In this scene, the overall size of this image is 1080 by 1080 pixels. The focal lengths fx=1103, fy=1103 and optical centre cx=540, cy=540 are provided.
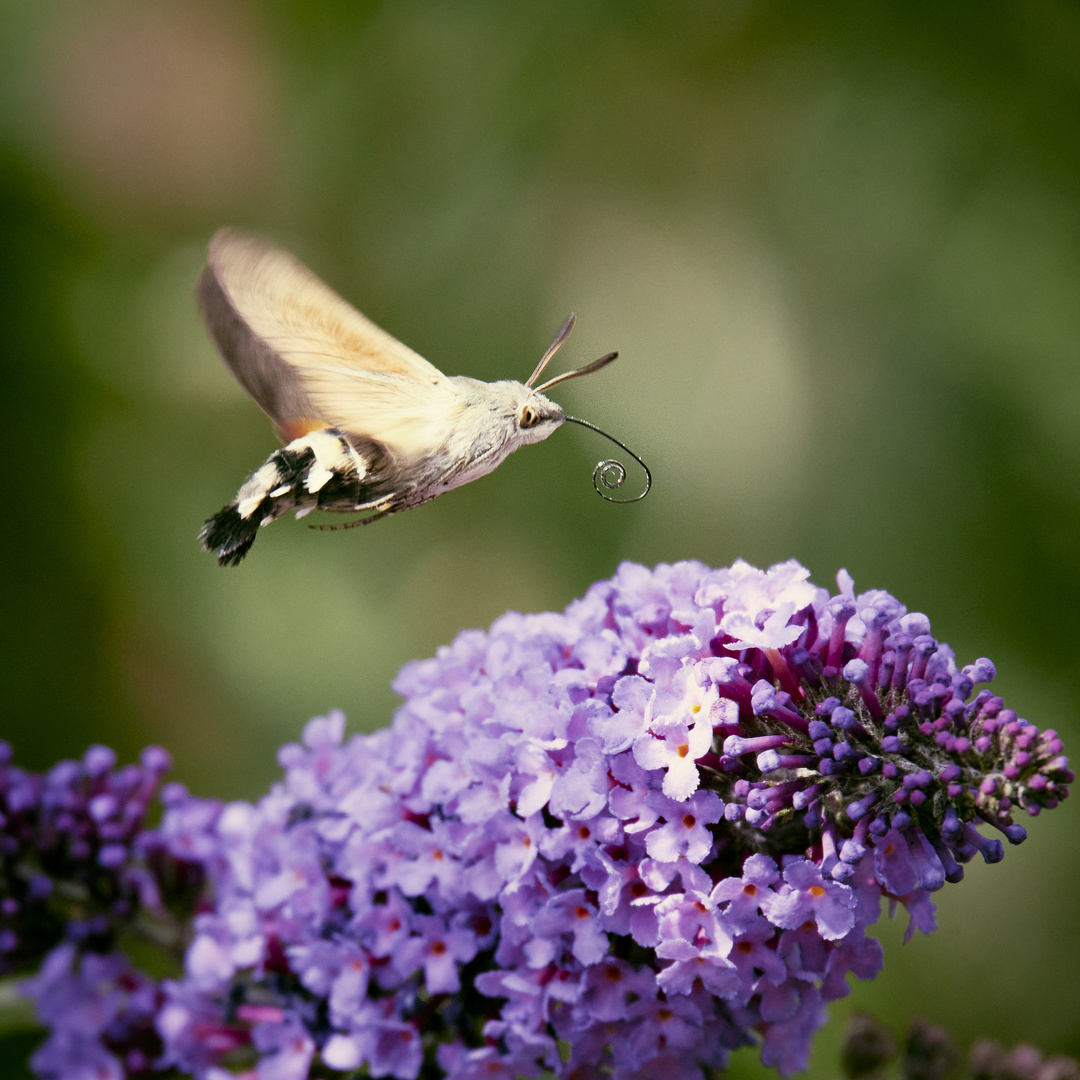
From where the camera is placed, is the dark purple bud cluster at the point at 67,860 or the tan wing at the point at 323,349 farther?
the dark purple bud cluster at the point at 67,860

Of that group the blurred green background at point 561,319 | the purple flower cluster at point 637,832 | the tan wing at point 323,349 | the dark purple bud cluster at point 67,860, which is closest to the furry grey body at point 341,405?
the tan wing at point 323,349

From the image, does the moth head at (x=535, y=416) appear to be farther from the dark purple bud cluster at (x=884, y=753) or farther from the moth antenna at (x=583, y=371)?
the dark purple bud cluster at (x=884, y=753)

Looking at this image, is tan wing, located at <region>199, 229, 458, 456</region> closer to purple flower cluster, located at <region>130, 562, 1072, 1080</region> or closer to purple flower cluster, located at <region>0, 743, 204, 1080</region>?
purple flower cluster, located at <region>130, 562, 1072, 1080</region>

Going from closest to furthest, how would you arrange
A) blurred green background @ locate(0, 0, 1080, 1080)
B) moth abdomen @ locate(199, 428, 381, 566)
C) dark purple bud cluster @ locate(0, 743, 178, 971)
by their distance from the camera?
moth abdomen @ locate(199, 428, 381, 566) < dark purple bud cluster @ locate(0, 743, 178, 971) < blurred green background @ locate(0, 0, 1080, 1080)

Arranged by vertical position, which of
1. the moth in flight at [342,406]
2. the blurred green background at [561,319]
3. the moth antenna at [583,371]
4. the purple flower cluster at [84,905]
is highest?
the blurred green background at [561,319]

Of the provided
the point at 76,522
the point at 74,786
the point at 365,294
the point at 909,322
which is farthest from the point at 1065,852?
the point at 76,522

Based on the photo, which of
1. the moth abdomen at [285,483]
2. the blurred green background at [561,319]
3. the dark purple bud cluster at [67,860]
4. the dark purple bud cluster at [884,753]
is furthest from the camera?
the blurred green background at [561,319]

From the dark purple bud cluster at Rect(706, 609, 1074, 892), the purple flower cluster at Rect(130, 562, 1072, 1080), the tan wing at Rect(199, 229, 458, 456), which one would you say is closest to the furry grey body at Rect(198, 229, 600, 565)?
the tan wing at Rect(199, 229, 458, 456)

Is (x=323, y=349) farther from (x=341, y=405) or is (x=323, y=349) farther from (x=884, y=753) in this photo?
(x=884, y=753)
